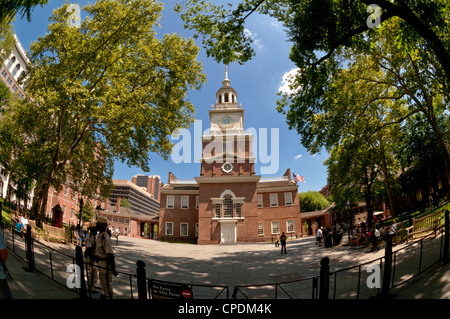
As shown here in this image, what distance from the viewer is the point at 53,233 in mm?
13375

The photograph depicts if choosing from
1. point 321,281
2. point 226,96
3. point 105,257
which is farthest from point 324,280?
point 226,96

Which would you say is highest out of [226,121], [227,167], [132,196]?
[226,121]

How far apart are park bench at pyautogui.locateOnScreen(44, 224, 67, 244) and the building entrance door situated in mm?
19362

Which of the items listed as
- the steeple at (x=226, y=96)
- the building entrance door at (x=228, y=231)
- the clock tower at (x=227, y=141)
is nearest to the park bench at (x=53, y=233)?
the building entrance door at (x=228, y=231)

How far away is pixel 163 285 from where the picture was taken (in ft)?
13.8

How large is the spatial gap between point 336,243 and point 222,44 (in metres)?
17.1

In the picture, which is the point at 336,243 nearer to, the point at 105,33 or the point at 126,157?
the point at 126,157

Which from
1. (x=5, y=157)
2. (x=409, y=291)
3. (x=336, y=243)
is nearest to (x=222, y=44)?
(x=409, y=291)

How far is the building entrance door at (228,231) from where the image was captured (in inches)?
1176

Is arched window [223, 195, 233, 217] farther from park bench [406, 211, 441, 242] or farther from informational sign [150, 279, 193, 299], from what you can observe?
informational sign [150, 279, 193, 299]

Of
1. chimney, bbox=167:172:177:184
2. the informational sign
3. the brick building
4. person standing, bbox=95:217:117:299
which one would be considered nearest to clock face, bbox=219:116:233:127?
the brick building

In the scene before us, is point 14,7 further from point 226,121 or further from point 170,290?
point 226,121

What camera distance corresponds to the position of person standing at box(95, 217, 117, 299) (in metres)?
5.28

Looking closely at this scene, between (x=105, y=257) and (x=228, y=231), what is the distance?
2612 cm
